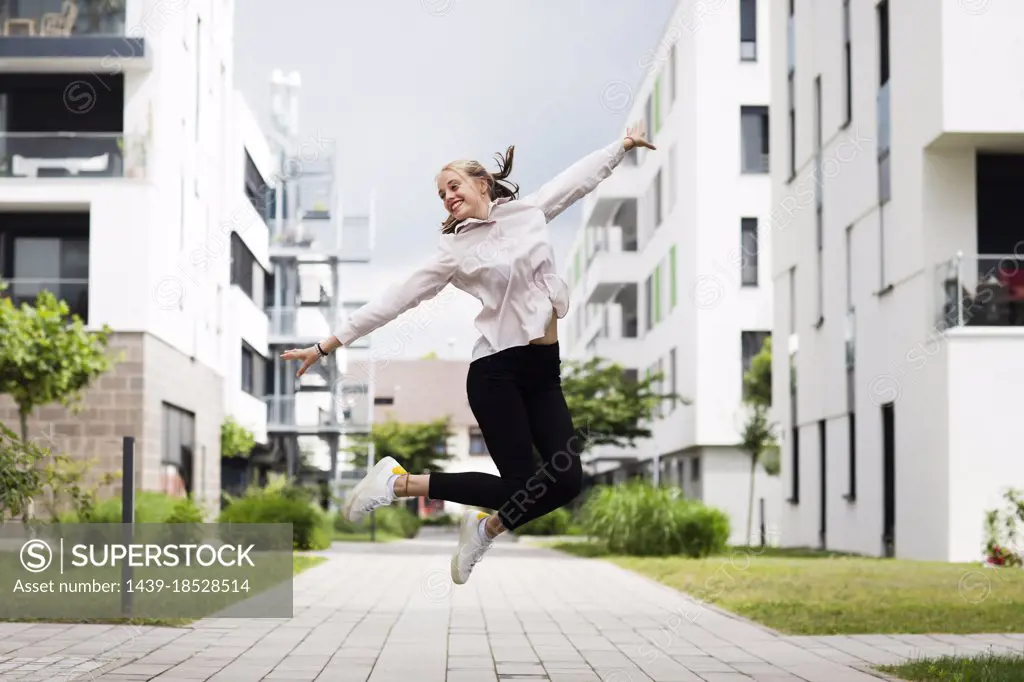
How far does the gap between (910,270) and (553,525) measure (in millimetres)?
19424

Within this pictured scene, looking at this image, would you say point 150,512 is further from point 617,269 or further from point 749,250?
point 617,269

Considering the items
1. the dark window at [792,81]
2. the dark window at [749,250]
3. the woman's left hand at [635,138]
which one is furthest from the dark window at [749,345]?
the woman's left hand at [635,138]

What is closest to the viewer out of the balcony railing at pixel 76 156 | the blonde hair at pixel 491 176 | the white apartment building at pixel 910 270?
the blonde hair at pixel 491 176

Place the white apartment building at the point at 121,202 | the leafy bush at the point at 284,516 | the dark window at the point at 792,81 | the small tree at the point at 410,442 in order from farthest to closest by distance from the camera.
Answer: the small tree at the point at 410,442 < the dark window at the point at 792,81 < the white apartment building at the point at 121,202 < the leafy bush at the point at 284,516

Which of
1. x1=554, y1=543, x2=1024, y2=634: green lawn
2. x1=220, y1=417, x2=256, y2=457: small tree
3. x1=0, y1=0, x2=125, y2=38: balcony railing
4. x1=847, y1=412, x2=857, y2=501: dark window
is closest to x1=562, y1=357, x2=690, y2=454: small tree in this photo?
x1=220, y1=417, x2=256, y2=457: small tree

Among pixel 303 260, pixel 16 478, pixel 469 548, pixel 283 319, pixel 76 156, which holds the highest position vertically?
pixel 76 156

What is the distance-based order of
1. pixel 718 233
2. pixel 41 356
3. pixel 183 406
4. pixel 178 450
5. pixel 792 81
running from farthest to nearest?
pixel 718 233 → pixel 792 81 → pixel 178 450 → pixel 183 406 → pixel 41 356

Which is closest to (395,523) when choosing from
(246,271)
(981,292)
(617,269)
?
(246,271)

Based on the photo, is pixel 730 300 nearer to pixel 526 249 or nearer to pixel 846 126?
pixel 846 126

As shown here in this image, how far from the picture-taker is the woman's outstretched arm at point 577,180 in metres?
5.80

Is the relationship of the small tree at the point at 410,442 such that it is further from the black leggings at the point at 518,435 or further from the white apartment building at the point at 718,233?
the black leggings at the point at 518,435

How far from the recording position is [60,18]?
77.9 feet

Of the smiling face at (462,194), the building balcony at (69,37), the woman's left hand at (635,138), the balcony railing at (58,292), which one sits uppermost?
the building balcony at (69,37)

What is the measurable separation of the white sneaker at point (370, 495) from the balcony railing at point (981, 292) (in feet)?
44.5
